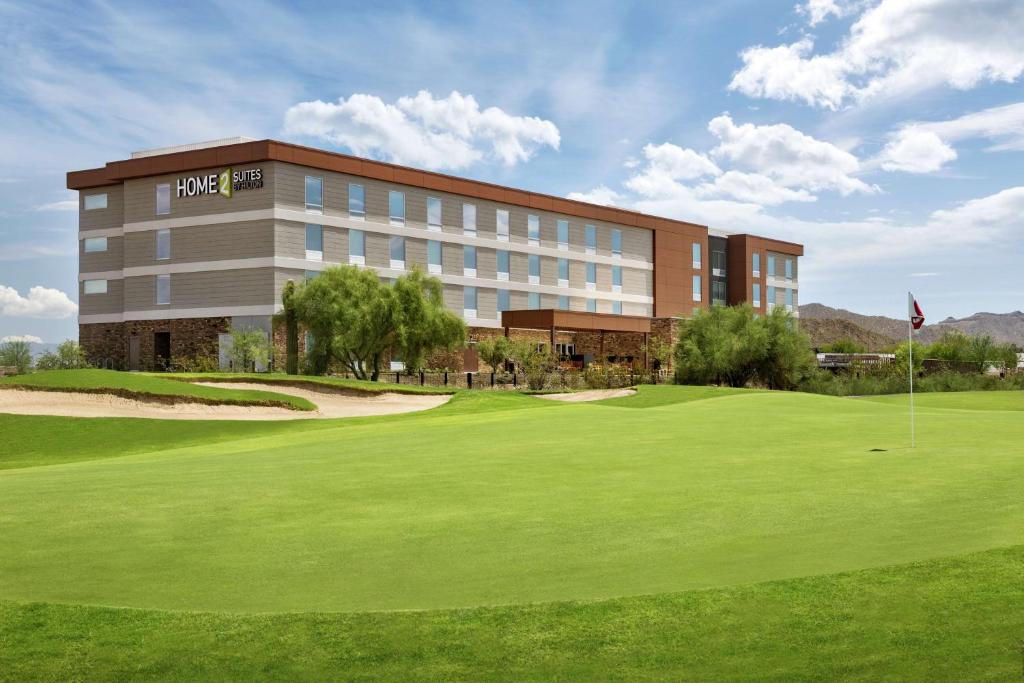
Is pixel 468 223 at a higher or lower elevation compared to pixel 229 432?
higher

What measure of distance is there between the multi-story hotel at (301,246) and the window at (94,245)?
0.36 ft

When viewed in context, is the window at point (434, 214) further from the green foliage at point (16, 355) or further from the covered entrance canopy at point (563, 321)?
the green foliage at point (16, 355)

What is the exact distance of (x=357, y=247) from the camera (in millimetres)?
58781

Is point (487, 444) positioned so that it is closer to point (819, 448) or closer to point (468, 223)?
point (819, 448)

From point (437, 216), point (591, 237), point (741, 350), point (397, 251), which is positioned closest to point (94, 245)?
point (397, 251)

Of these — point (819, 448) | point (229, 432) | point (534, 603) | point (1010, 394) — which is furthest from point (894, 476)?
point (1010, 394)

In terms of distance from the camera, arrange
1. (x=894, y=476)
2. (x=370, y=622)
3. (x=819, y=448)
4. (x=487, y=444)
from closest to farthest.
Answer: (x=370, y=622), (x=894, y=476), (x=819, y=448), (x=487, y=444)

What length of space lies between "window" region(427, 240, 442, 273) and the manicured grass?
98.7 feet

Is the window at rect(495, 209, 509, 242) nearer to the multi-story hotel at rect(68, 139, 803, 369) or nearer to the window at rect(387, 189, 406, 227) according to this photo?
the multi-story hotel at rect(68, 139, 803, 369)

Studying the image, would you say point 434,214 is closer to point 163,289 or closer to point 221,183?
point 221,183

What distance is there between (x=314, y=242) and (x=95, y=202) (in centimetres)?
1803

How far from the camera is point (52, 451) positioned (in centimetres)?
2494

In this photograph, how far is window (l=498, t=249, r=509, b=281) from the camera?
2694 inches

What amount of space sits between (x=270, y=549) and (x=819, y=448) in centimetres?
1065
